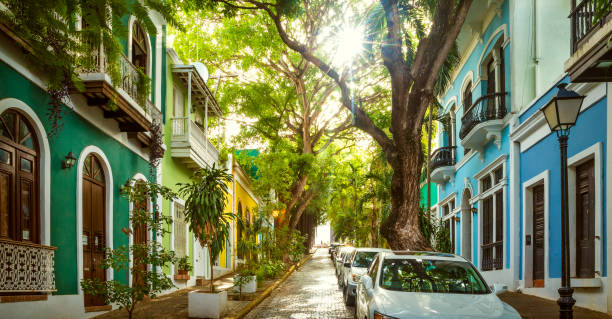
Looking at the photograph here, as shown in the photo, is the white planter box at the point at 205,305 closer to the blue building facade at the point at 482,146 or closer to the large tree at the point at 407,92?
the large tree at the point at 407,92

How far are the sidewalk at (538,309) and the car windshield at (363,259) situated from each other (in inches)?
142

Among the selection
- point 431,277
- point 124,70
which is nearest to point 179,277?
point 124,70

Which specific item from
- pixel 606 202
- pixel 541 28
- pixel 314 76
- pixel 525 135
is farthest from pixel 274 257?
pixel 606 202

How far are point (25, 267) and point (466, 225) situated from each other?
18176mm

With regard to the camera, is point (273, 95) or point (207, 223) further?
point (273, 95)

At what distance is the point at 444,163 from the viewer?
2472 cm

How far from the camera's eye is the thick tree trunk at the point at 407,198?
1285 centimetres

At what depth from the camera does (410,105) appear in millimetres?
12977

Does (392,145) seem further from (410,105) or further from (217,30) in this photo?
(217,30)

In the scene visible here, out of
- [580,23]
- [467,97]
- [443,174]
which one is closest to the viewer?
[580,23]

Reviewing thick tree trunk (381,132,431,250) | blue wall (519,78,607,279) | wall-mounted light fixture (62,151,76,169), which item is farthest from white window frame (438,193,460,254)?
wall-mounted light fixture (62,151,76,169)

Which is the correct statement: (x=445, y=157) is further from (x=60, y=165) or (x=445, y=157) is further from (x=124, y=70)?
(x=60, y=165)

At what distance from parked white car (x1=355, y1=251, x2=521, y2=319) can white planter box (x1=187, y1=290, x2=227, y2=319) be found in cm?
357

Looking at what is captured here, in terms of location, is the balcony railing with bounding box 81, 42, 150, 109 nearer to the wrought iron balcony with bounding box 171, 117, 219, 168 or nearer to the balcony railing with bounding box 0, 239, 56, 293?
Result: the balcony railing with bounding box 0, 239, 56, 293
